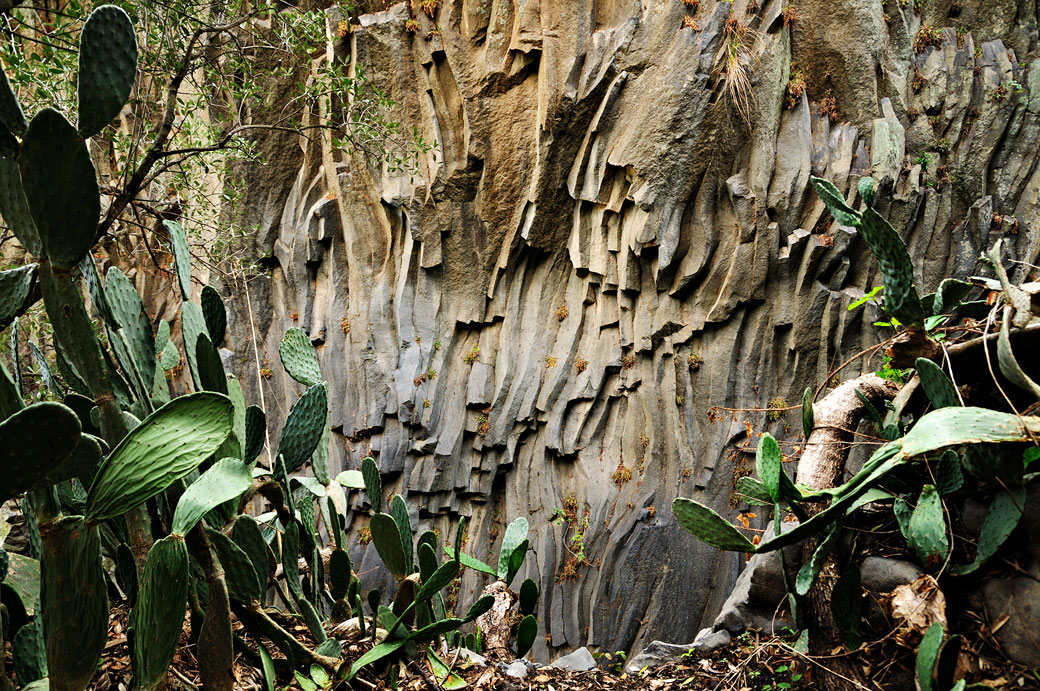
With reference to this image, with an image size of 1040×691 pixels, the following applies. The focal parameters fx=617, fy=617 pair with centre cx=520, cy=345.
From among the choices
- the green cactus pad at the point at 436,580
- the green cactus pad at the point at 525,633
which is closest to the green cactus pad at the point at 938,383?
the green cactus pad at the point at 436,580

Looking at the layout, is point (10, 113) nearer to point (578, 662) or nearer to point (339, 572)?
point (339, 572)

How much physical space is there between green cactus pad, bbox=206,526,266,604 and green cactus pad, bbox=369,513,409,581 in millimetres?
461

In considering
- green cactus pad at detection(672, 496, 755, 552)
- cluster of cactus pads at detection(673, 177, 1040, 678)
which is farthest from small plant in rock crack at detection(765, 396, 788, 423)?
green cactus pad at detection(672, 496, 755, 552)

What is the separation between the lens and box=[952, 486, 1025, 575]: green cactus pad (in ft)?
5.05

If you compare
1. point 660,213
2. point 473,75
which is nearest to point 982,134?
point 660,213

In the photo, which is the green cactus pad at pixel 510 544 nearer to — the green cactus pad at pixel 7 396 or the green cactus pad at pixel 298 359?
the green cactus pad at pixel 298 359

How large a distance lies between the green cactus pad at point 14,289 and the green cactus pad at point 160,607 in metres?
0.62

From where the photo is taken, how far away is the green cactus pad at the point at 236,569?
1.46 metres

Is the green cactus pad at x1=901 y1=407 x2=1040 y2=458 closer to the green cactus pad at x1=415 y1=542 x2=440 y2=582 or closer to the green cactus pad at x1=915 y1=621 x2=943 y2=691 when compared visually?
the green cactus pad at x1=915 y1=621 x2=943 y2=691

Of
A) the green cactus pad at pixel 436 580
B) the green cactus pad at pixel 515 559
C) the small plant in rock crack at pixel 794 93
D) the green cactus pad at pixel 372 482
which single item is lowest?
the green cactus pad at pixel 515 559

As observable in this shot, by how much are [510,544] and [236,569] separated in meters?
1.40

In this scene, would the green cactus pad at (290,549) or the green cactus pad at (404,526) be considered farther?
the green cactus pad at (404,526)

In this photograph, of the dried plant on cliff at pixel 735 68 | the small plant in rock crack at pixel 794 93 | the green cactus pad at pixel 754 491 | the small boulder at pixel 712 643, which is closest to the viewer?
Result: the green cactus pad at pixel 754 491

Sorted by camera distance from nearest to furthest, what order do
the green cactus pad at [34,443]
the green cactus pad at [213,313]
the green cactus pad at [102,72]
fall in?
the green cactus pad at [34,443], the green cactus pad at [102,72], the green cactus pad at [213,313]
